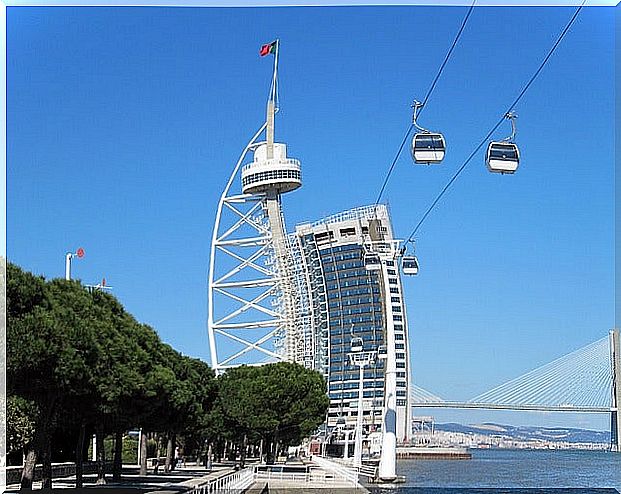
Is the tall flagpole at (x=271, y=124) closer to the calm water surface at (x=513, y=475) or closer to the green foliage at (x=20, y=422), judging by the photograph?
the calm water surface at (x=513, y=475)

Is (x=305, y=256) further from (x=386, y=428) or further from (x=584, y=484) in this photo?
(x=386, y=428)

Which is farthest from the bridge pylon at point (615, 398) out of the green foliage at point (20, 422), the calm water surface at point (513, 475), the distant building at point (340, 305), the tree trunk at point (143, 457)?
the green foliage at point (20, 422)

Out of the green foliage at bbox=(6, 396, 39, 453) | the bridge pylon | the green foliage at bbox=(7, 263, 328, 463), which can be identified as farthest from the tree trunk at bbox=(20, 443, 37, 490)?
the bridge pylon

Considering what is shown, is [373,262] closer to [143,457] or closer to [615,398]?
[143,457]

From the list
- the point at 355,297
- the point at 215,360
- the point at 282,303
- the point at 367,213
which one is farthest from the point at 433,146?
the point at 355,297

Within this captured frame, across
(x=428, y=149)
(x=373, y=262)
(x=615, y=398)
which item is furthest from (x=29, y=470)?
(x=615, y=398)

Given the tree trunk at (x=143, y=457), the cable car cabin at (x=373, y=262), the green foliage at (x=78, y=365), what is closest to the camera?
the green foliage at (x=78, y=365)

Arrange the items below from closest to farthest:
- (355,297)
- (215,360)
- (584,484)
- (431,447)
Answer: (584,484) → (215,360) → (431,447) → (355,297)
